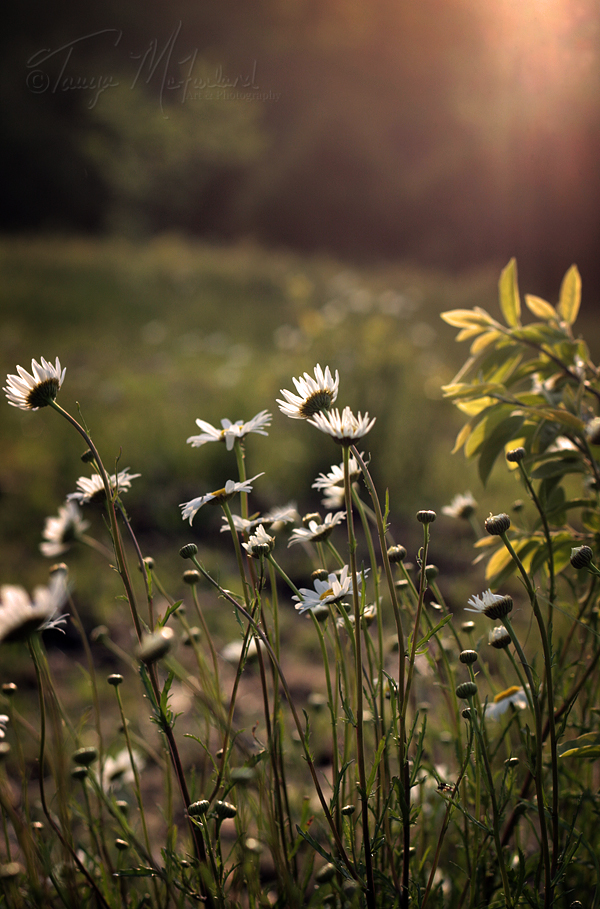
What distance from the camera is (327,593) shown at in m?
0.49

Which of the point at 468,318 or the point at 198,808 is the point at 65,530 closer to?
the point at 198,808

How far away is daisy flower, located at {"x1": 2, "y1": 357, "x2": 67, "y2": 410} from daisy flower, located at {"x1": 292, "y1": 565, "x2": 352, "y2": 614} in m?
0.26

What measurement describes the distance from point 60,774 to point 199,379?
2.87 meters

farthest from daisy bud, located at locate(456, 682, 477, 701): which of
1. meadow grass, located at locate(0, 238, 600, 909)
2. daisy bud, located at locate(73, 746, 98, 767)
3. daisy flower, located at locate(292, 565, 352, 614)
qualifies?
daisy bud, located at locate(73, 746, 98, 767)

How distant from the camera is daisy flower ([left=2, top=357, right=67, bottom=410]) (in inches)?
19.8

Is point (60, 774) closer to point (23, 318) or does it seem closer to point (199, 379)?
point (199, 379)

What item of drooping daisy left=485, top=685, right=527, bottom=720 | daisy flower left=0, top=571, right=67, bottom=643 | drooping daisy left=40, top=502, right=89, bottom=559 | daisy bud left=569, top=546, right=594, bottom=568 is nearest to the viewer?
daisy flower left=0, top=571, right=67, bottom=643

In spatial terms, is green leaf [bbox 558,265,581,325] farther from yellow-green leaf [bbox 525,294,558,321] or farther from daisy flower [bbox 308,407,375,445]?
daisy flower [bbox 308,407,375,445]

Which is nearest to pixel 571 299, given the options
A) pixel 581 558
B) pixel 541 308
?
pixel 541 308

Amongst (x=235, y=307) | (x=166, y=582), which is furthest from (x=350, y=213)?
(x=166, y=582)

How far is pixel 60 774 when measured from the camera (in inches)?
20.8

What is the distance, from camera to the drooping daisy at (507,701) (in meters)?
0.62

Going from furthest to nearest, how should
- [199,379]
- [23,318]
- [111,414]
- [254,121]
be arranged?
[254,121] → [23,318] → [199,379] → [111,414]

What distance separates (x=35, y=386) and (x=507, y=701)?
54 cm
